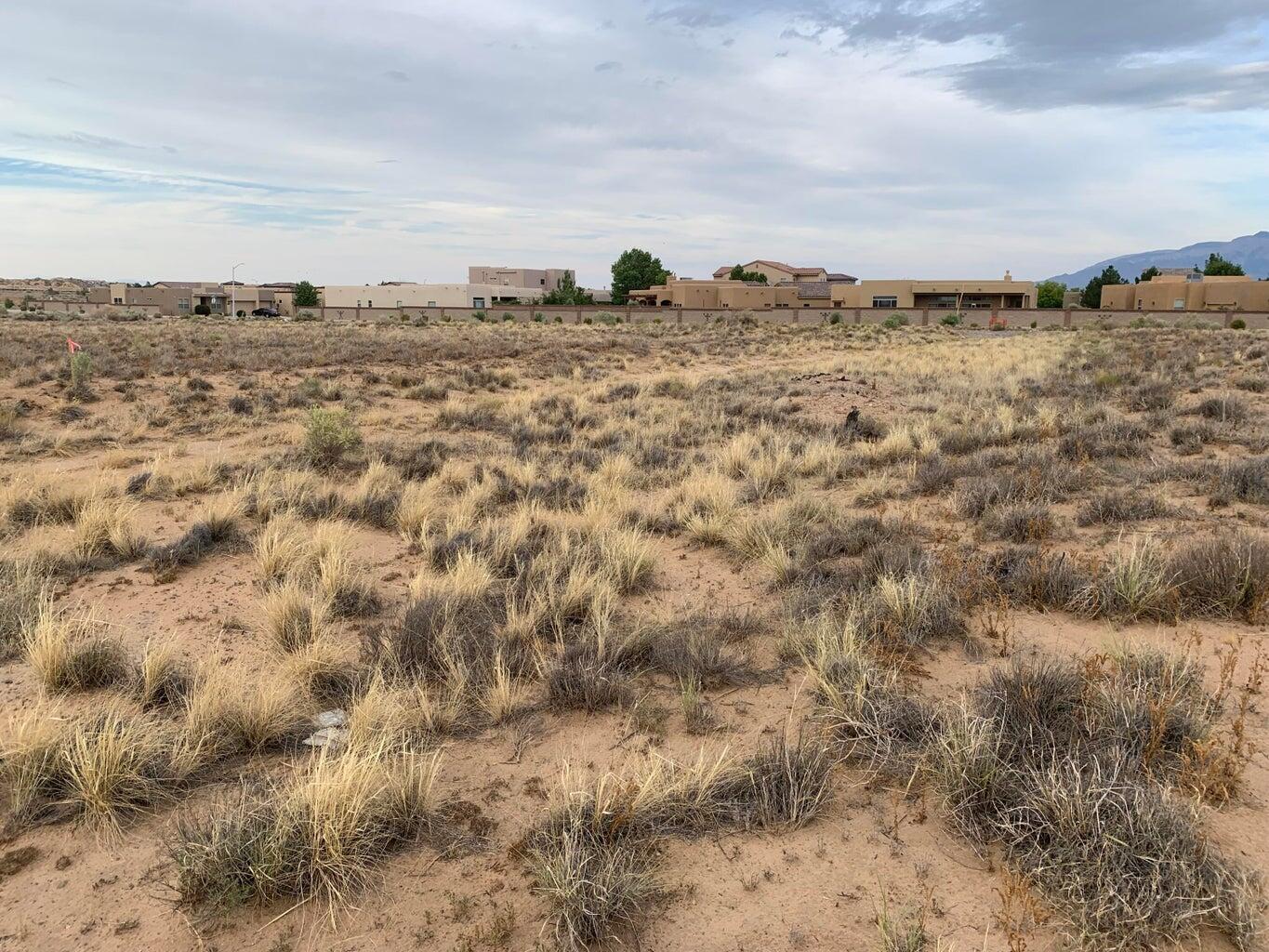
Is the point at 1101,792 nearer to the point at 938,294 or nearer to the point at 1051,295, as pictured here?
the point at 938,294

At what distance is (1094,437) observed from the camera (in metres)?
10.7

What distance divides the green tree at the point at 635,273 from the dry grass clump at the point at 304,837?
9951 centimetres

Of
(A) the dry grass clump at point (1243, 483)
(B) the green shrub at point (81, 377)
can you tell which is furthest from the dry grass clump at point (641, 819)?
(B) the green shrub at point (81, 377)

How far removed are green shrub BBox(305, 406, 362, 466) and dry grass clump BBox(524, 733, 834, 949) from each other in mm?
8563

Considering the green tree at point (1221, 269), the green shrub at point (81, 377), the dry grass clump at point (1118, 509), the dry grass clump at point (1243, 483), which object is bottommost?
the dry grass clump at point (1118, 509)

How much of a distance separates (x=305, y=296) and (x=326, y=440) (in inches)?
3852

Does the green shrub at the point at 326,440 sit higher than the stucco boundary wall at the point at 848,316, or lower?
lower

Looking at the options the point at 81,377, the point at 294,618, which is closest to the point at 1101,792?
the point at 294,618

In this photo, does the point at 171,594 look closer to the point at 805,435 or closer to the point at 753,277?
the point at 805,435

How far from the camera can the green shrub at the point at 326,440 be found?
10867mm

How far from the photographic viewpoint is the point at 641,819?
11.1ft

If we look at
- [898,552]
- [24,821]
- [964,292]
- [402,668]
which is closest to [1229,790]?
[898,552]

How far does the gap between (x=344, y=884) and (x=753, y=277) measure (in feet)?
364

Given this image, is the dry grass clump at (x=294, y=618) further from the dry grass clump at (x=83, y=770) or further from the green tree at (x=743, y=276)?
the green tree at (x=743, y=276)
